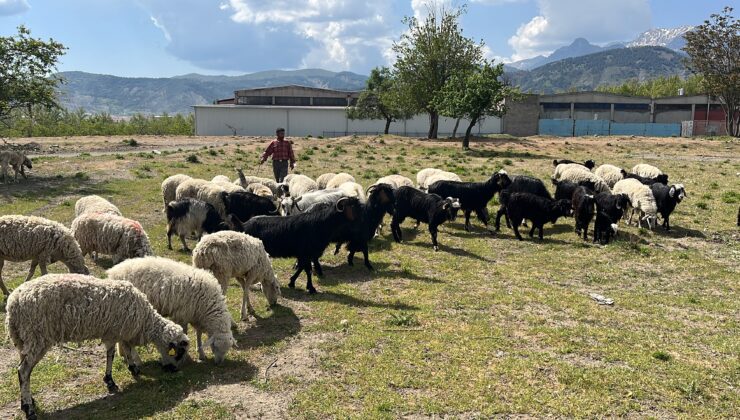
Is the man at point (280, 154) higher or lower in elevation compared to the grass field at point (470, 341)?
higher

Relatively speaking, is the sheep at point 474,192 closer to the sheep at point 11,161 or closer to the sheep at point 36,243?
the sheep at point 36,243

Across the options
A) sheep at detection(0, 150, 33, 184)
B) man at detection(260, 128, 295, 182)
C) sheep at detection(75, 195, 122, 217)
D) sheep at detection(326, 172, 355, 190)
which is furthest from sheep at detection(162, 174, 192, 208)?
sheep at detection(0, 150, 33, 184)

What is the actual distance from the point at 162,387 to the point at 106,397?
1.95 ft

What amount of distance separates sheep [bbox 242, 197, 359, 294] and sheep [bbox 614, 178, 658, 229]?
9.25m

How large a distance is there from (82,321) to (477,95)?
3332cm

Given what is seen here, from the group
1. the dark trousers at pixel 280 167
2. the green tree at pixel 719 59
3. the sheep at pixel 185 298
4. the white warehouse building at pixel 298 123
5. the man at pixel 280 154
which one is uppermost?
the green tree at pixel 719 59

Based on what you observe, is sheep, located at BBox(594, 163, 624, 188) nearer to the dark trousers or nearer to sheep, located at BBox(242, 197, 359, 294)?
the dark trousers

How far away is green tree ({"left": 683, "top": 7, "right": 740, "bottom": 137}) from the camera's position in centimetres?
5219

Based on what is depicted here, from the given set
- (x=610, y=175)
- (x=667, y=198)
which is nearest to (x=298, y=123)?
(x=610, y=175)

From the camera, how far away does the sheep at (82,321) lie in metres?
5.29

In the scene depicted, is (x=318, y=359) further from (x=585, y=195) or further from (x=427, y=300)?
(x=585, y=195)

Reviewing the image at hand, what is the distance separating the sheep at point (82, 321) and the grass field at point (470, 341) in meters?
0.37

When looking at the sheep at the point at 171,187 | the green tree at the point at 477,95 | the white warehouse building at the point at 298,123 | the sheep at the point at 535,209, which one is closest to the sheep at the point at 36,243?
the sheep at the point at 171,187

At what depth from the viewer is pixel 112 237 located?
9.46 metres
